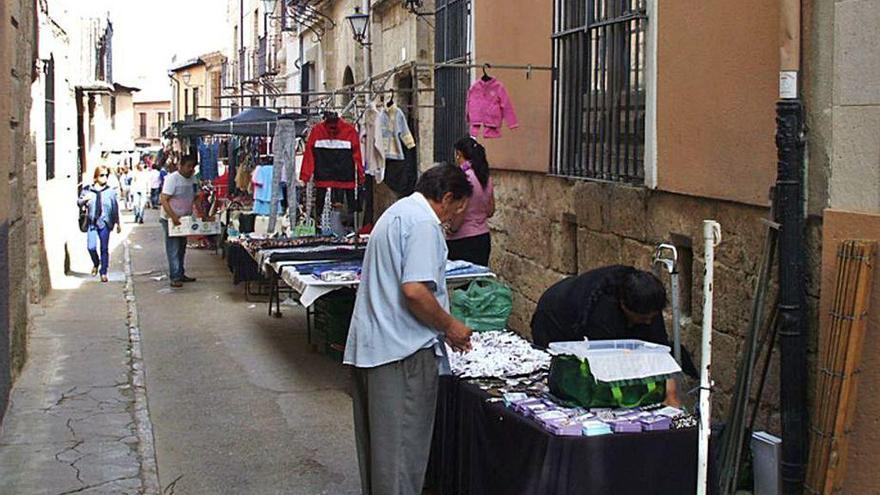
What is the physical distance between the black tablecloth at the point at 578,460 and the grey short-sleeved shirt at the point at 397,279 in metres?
0.45

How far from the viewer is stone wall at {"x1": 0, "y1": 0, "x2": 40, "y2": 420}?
7.94 metres

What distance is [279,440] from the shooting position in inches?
293

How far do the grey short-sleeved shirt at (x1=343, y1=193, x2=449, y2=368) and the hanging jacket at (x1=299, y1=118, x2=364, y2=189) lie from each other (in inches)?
285

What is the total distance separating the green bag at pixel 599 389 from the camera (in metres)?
4.67

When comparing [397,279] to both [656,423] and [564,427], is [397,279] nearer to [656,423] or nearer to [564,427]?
[564,427]

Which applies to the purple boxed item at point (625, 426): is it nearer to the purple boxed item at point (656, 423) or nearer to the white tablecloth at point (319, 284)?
the purple boxed item at point (656, 423)

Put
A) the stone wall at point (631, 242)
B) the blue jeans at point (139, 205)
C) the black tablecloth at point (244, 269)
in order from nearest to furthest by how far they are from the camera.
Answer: the stone wall at point (631, 242) < the black tablecloth at point (244, 269) < the blue jeans at point (139, 205)

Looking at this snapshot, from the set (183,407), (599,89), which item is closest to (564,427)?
(599,89)

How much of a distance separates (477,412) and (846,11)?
240 cm

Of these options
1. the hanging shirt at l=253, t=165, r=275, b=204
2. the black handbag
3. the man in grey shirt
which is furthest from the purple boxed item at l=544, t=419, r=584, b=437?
the hanging shirt at l=253, t=165, r=275, b=204

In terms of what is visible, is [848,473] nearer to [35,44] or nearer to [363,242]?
[363,242]

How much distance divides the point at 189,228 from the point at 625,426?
11455mm

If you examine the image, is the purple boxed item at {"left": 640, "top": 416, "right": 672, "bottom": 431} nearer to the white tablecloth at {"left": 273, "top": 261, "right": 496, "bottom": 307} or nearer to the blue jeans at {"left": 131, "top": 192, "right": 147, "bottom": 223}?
the white tablecloth at {"left": 273, "top": 261, "right": 496, "bottom": 307}

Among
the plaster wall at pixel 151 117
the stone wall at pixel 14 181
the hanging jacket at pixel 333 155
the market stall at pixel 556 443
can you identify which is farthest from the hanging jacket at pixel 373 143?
the plaster wall at pixel 151 117
